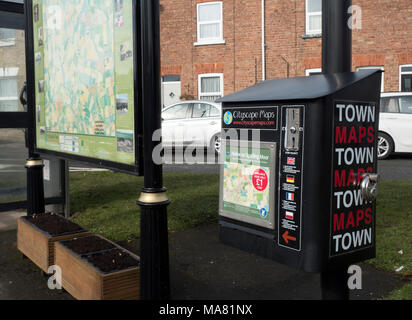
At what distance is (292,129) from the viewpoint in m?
2.38

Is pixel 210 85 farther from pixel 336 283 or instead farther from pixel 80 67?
pixel 336 283

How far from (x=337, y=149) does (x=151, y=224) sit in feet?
4.09

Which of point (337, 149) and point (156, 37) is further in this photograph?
point (156, 37)

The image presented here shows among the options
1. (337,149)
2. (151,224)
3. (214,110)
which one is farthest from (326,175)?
(214,110)

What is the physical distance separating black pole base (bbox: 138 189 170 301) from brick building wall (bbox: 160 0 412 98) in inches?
612

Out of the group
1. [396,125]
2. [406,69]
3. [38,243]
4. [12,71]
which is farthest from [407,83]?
[38,243]

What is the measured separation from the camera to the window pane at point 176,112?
14320mm

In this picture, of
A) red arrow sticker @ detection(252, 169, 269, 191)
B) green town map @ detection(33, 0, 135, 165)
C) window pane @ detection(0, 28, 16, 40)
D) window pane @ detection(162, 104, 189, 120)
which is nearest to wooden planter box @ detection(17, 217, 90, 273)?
green town map @ detection(33, 0, 135, 165)

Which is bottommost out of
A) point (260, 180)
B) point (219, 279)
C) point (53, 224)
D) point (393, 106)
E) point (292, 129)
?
point (219, 279)

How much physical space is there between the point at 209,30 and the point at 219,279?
16.2 m

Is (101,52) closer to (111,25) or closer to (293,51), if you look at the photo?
(111,25)

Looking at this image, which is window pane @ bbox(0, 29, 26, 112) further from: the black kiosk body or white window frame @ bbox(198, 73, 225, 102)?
white window frame @ bbox(198, 73, 225, 102)

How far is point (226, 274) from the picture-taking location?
4.23 meters

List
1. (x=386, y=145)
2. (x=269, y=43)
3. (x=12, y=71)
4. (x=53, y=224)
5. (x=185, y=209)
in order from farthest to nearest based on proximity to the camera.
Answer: (x=269, y=43) → (x=386, y=145) → (x=185, y=209) → (x=12, y=71) → (x=53, y=224)
